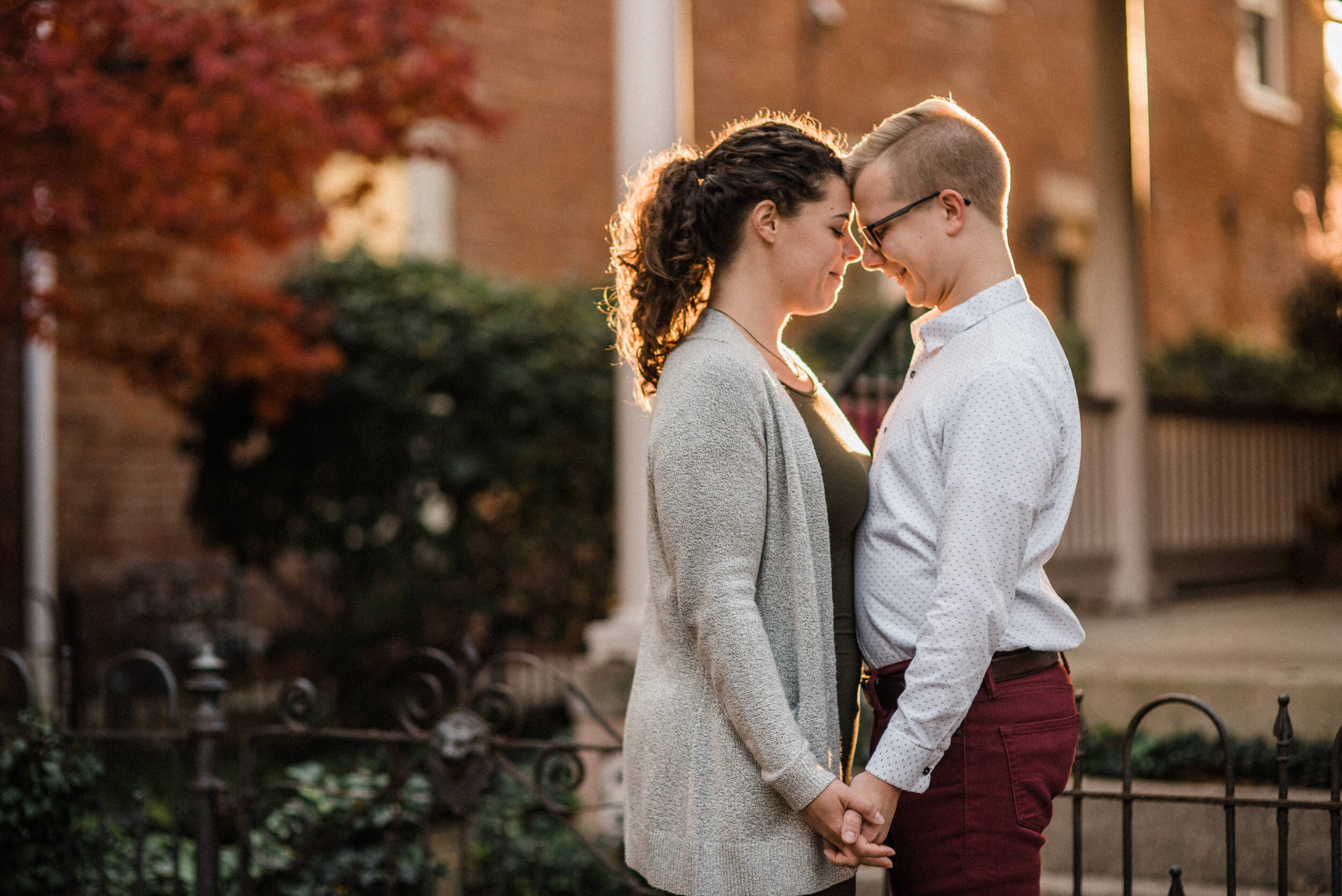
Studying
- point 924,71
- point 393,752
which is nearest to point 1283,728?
point 393,752

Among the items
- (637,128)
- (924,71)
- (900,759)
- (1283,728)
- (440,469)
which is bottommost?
(1283,728)

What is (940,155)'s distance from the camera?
1997 millimetres

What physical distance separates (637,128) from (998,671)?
3.75m

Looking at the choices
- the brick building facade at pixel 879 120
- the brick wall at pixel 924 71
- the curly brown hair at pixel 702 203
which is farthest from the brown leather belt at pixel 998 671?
the brick wall at pixel 924 71

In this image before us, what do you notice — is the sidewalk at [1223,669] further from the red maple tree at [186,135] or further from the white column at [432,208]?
the white column at [432,208]

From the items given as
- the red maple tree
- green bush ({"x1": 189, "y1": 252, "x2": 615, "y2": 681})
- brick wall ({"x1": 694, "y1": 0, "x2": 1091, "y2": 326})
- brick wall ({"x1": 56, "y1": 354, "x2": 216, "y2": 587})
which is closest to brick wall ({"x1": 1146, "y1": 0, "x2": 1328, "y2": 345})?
brick wall ({"x1": 694, "y1": 0, "x2": 1091, "y2": 326})

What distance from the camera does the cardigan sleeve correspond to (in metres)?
1.88

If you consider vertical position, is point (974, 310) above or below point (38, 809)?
above

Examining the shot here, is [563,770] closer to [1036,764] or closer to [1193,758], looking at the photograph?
[1036,764]

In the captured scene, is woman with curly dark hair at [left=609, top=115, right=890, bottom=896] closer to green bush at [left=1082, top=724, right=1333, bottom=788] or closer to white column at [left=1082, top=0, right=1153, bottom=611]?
green bush at [left=1082, top=724, right=1333, bottom=788]

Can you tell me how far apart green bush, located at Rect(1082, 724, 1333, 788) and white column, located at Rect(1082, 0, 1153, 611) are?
2.81 metres

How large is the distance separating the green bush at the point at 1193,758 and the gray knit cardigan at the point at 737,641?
195 centimetres

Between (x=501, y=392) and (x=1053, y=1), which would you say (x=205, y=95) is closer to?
(x=501, y=392)

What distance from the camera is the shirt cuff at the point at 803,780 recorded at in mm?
1874
